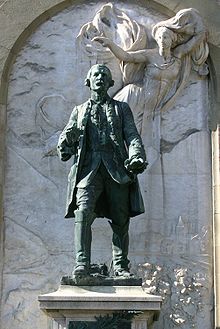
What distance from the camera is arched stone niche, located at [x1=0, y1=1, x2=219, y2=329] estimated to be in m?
8.73

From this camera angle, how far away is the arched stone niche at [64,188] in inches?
344

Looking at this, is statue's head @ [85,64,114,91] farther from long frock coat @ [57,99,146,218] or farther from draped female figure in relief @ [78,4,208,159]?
draped female figure in relief @ [78,4,208,159]

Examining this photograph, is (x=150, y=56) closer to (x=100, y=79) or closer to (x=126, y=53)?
(x=126, y=53)

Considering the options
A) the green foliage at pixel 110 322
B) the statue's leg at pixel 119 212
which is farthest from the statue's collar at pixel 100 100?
the green foliage at pixel 110 322

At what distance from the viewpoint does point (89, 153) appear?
7.30 m

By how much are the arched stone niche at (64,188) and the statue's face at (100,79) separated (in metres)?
1.86

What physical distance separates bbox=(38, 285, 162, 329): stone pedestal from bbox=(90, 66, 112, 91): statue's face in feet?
5.70

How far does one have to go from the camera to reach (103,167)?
7254 millimetres

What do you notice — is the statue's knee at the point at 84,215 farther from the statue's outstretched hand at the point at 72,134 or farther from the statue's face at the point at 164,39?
the statue's face at the point at 164,39

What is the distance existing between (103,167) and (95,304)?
47.6 inches

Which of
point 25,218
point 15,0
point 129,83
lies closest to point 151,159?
point 129,83

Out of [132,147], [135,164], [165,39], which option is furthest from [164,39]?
[135,164]

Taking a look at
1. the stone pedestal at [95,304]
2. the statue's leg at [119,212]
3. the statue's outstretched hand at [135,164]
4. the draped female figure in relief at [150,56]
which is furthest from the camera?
the draped female figure in relief at [150,56]

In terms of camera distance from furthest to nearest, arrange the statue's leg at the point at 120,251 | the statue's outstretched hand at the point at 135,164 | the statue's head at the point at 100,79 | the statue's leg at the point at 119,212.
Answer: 1. the statue's head at the point at 100,79
2. the statue's leg at the point at 119,212
3. the statue's leg at the point at 120,251
4. the statue's outstretched hand at the point at 135,164
